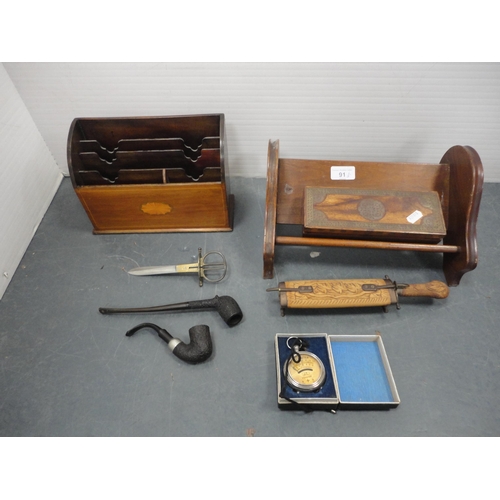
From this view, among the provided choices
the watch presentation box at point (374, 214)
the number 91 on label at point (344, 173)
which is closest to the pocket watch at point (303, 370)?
the watch presentation box at point (374, 214)

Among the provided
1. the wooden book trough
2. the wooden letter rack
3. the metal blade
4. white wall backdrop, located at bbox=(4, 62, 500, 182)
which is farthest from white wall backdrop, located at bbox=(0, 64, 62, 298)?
the wooden book trough

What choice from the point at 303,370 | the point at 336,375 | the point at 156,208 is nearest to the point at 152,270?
the point at 156,208

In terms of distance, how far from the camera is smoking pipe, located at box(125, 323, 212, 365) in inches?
62.3

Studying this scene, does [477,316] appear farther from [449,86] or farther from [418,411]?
[449,86]

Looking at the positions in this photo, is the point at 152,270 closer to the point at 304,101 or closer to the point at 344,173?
the point at 344,173

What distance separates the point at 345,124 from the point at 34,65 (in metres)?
1.78

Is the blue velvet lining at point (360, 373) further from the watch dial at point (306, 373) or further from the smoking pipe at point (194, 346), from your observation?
the smoking pipe at point (194, 346)

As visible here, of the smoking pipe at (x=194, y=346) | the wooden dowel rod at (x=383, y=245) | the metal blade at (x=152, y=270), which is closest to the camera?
the smoking pipe at (x=194, y=346)

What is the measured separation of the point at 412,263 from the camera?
1.96 m

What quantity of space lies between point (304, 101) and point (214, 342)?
1437 millimetres

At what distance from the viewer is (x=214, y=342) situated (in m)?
1.68

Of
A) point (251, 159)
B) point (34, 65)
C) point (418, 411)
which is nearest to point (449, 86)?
point (251, 159)

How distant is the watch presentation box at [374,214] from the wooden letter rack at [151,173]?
51cm

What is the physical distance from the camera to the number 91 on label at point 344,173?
6.17ft
